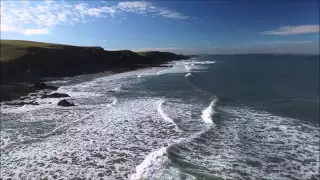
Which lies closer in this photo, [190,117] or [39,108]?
[190,117]

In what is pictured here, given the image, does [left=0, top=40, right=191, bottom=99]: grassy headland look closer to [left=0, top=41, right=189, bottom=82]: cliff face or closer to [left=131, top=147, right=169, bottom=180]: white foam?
[left=0, top=41, right=189, bottom=82]: cliff face

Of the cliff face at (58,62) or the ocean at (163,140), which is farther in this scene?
the cliff face at (58,62)

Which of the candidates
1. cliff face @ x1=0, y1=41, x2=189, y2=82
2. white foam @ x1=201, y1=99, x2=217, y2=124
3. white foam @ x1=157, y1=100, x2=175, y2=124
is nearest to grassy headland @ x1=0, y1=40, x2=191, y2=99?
cliff face @ x1=0, y1=41, x2=189, y2=82

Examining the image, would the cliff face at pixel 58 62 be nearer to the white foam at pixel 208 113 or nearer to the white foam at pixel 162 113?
the white foam at pixel 162 113

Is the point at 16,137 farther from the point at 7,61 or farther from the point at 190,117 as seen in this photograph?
the point at 7,61

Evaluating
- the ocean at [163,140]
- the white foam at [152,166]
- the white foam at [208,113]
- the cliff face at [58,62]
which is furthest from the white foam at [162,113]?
the cliff face at [58,62]

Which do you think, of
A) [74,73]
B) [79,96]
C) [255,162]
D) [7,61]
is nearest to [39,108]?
[79,96]

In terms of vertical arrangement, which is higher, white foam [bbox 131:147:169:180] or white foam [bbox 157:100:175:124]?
white foam [bbox 157:100:175:124]
